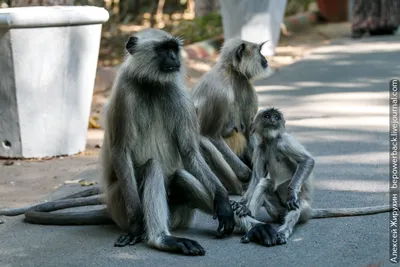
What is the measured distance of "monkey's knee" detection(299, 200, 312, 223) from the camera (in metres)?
5.15

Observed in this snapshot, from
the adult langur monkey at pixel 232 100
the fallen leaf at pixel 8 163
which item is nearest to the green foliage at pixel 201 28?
the fallen leaf at pixel 8 163

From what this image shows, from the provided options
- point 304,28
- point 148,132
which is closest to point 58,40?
point 148,132

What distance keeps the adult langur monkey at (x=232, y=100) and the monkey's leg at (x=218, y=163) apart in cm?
8

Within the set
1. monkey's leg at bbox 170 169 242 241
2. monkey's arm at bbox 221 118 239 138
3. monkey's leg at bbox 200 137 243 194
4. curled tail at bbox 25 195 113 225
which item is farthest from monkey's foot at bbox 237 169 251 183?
monkey's leg at bbox 170 169 242 241

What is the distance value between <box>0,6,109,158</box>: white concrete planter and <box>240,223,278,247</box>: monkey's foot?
3386mm

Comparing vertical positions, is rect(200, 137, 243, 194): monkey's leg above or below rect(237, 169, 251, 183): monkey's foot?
above

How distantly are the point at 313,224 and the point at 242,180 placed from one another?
3.43 ft

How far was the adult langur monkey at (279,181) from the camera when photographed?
501 cm

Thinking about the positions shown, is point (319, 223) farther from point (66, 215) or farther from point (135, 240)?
point (66, 215)

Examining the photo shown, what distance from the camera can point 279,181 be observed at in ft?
17.2

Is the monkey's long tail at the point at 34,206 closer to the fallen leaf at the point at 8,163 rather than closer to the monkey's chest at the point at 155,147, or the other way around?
the monkey's chest at the point at 155,147

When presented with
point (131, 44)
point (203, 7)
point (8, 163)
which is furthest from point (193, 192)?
point (203, 7)

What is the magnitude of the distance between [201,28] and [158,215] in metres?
10.9

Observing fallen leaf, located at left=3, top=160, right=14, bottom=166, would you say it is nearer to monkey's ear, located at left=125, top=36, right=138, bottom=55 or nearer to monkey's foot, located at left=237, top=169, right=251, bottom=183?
monkey's foot, located at left=237, top=169, right=251, bottom=183
